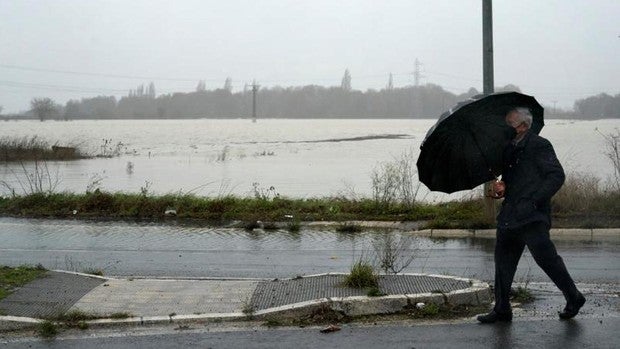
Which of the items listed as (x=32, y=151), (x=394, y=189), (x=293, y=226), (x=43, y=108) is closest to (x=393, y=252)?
(x=293, y=226)

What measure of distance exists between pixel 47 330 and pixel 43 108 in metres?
90.4

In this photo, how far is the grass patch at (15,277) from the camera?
8213 millimetres

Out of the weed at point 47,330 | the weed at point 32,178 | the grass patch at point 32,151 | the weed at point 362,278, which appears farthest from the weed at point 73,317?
the grass patch at point 32,151

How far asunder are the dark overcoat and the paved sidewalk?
1242 millimetres

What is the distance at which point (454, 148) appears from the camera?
23.7 ft

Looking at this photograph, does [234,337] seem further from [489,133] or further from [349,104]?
[349,104]

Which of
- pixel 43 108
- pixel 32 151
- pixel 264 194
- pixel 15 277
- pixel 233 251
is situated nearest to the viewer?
pixel 15 277

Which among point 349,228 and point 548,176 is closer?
point 548,176

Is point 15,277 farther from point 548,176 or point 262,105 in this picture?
point 262,105

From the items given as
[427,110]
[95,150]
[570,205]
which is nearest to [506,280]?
[570,205]

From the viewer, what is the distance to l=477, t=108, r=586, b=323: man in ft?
21.7

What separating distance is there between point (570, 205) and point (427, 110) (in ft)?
230

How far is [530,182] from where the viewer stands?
664cm

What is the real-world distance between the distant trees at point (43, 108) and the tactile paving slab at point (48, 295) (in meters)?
87.5
